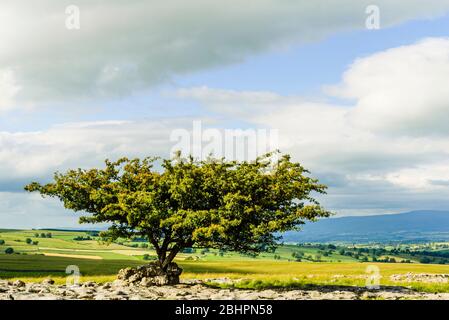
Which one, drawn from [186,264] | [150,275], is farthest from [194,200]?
[186,264]

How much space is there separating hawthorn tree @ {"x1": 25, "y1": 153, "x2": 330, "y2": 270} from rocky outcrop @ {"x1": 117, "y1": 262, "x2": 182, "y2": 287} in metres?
0.71

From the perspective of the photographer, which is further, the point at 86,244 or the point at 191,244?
the point at 86,244

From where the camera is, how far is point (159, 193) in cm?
4384

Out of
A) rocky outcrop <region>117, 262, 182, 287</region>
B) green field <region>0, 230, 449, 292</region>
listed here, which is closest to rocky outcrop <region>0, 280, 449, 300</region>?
rocky outcrop <region>117, 262, 182, 287</region>

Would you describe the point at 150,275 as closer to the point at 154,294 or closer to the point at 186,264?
the point at 154,294

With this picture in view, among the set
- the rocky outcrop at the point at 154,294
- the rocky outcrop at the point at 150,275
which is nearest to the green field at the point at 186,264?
the rocky outcrop at the point at 150,275

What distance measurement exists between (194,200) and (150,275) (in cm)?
765

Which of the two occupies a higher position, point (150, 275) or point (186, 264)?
point (150, 275)

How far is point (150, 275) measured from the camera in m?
45.4
